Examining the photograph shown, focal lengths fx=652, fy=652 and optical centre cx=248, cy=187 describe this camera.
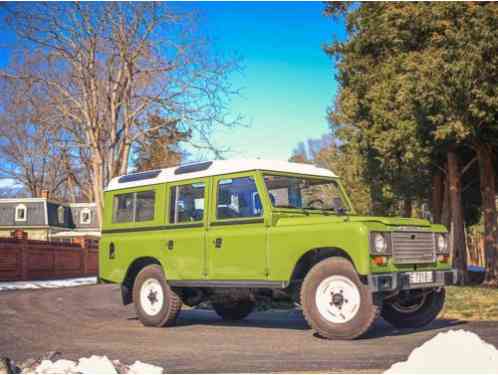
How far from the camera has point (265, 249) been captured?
8.75m

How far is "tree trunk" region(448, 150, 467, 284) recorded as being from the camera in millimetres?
21109

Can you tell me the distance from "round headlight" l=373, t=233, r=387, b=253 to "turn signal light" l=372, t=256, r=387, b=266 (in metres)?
0.08

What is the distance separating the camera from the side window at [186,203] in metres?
9.85

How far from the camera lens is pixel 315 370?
19.4 ft

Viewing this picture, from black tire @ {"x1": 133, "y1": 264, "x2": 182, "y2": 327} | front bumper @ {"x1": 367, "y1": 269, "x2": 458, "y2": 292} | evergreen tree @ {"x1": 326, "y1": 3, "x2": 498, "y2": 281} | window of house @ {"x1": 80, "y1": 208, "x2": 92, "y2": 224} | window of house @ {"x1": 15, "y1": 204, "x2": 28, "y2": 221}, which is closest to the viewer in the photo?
front bumper @ {"x1": 367, "y1": 269, "x2": 458, "y2": 292}

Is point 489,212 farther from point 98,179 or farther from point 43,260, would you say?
point 43,260

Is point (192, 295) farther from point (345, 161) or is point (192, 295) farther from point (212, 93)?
point (345, 161)

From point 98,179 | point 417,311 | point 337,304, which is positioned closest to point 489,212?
point 417,311

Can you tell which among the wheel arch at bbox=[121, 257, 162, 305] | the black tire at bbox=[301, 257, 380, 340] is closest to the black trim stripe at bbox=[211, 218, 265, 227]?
the black tire at bbox=[301, 257, 380, 340]

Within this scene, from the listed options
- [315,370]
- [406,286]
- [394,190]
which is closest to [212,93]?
[394,190]

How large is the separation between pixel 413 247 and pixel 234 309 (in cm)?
384

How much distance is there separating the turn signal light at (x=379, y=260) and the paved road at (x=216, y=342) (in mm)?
927

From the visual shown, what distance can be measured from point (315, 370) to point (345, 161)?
2921cm

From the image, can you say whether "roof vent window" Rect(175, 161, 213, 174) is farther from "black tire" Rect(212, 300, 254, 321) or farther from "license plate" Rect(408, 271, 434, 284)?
"license plate" Rect(408, 271, 434, 284)
